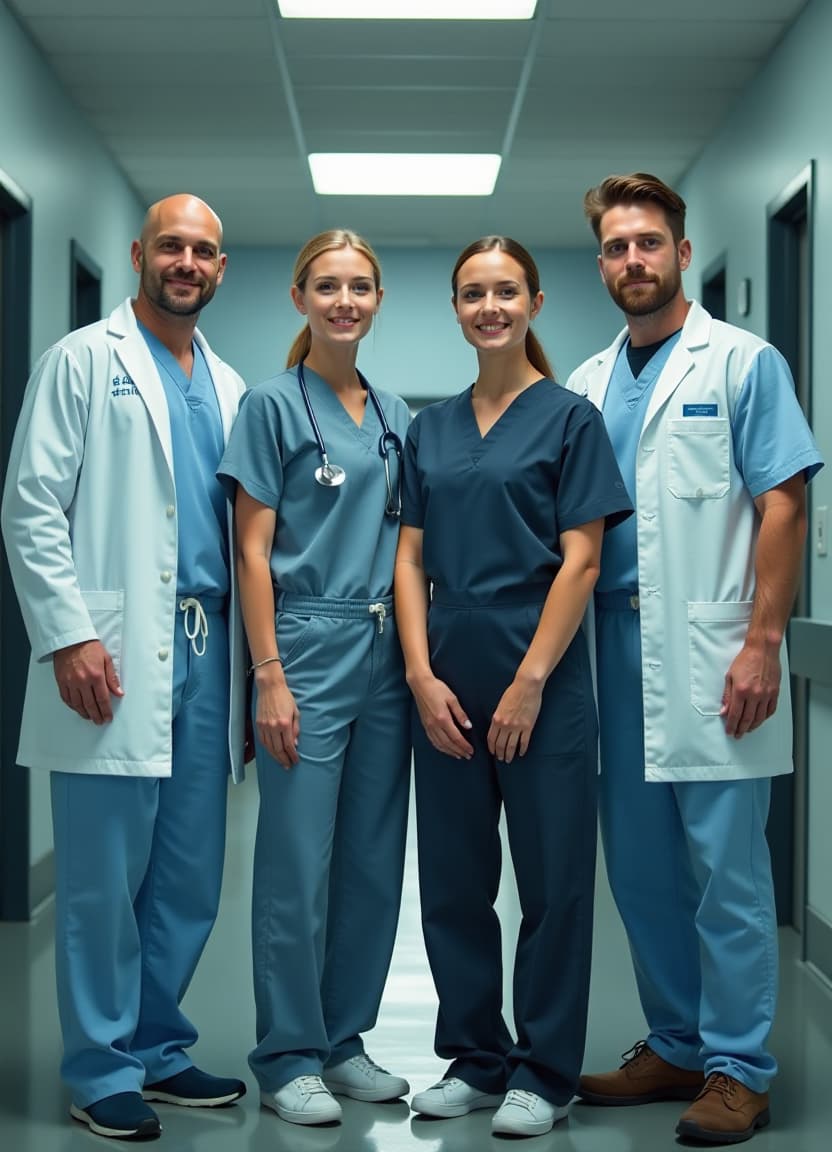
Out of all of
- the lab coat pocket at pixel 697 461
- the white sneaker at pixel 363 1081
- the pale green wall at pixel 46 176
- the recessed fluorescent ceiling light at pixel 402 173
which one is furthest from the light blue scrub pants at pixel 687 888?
the recessed fluorescent ceiling light at pixel 402 173

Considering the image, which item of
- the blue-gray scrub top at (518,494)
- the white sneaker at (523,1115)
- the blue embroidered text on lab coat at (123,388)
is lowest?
the white sneaker at (523,1115)

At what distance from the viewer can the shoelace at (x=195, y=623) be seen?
227cm

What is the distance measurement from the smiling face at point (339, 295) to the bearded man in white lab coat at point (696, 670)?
0.43 meters

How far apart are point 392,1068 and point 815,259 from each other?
2.15 m

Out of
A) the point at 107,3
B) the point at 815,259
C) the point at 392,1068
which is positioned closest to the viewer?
the point at 392,1068

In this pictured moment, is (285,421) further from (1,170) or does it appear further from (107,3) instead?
(107,3)

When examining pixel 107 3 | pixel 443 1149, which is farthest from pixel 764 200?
pixel 443 1149

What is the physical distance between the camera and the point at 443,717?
7.08ft

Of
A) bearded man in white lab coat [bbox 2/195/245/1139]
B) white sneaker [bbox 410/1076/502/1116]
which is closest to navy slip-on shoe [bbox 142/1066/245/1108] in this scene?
bearded man in white lab coat [bbox 2/195/245/1139]

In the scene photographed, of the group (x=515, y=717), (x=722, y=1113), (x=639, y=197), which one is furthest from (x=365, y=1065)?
(x=639, y=197)

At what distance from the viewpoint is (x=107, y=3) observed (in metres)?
3.62

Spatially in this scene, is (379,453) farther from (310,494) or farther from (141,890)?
(141,890)

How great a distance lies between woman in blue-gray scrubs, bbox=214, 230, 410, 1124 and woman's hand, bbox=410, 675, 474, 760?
4.8 inches

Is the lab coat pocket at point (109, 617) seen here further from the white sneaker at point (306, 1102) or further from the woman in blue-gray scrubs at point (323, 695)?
the white sneaker at point (306, 1102)
